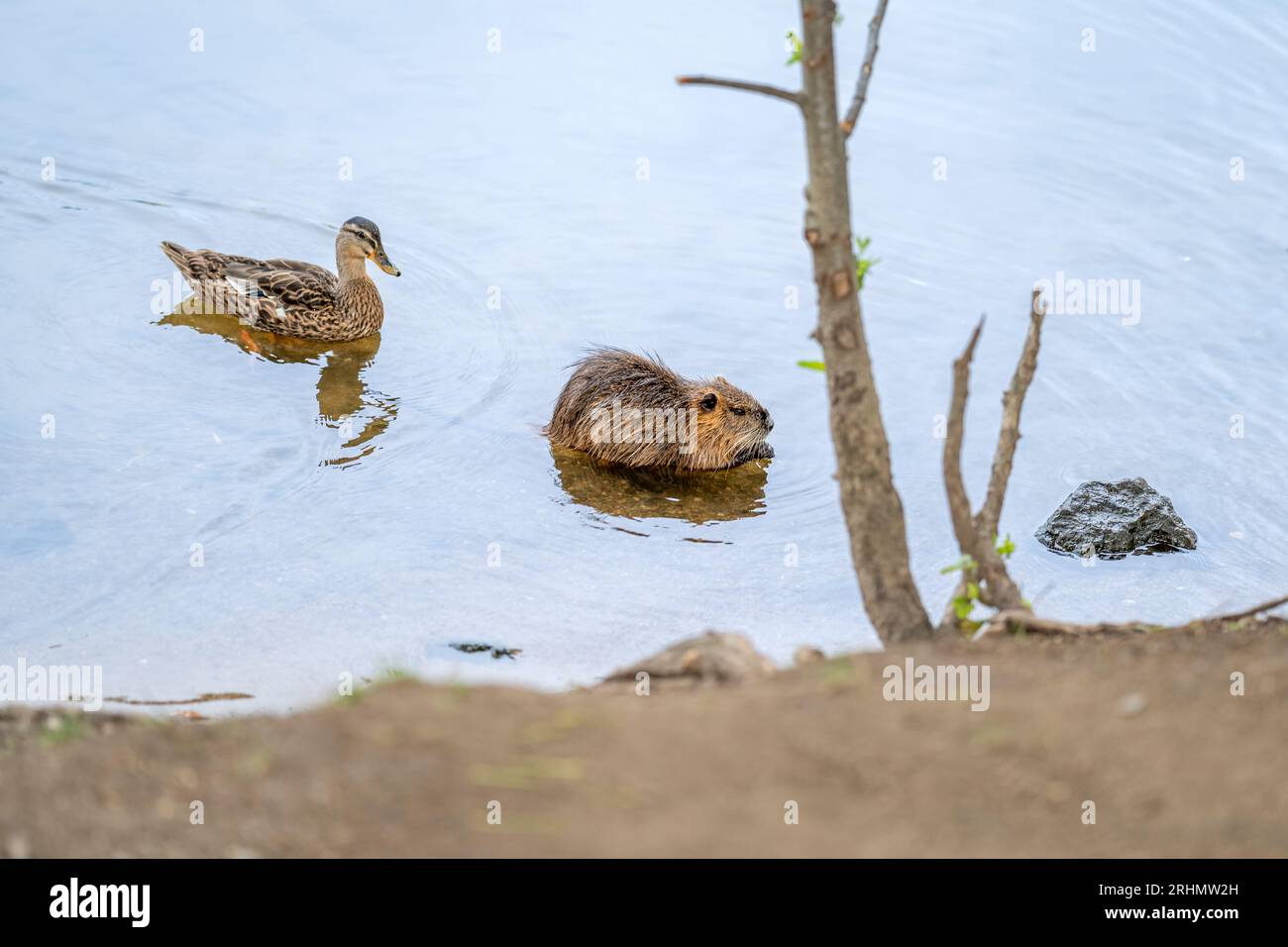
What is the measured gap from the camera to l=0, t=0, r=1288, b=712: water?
742 centimetres

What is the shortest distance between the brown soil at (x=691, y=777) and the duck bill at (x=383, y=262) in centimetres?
716

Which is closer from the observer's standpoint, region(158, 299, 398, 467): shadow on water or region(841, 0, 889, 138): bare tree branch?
region(841, 0, 889, 138): bare tree branch

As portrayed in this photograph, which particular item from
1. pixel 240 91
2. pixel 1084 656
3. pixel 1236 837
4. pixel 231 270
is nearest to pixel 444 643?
pixel 1084 656

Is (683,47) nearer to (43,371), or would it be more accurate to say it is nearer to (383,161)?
(383,161)

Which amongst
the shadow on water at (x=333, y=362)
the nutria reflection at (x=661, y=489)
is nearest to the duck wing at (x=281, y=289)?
the shadow on water at (x=333, y=362)

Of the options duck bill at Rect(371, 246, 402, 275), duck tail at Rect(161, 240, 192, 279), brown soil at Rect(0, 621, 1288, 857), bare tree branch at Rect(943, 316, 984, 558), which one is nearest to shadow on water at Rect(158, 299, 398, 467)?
duck tail at Rect(161, 240, 192, 279)

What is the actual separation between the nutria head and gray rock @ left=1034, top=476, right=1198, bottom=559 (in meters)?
2.04

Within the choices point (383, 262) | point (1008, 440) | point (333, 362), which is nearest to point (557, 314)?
point (383, 262)

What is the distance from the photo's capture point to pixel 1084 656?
15.0ft

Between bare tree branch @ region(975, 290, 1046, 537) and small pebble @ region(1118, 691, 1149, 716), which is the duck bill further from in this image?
small pebble @ region(1118, 691, 1149, 716)

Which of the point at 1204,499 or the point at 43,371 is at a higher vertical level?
the point at 43,371

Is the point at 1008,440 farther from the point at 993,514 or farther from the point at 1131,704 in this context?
the point at 1131,704
